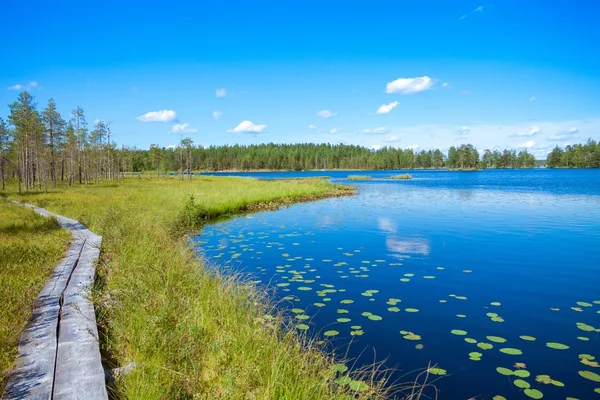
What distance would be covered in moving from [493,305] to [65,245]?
12.2 meters

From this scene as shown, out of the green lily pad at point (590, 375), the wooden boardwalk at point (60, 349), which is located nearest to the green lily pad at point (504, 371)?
the green lily pad at point (590, 375)

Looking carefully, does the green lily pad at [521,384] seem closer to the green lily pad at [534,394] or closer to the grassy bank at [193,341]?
the green lily pad at [534,394]

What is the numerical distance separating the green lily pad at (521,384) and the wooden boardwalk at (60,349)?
5.74 meters

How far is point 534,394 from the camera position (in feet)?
17.2

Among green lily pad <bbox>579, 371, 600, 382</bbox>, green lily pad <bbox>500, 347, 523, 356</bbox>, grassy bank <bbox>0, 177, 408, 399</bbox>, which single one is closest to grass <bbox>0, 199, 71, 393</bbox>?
grassy bank <bbox>0, 177, 408, 399</bbox>

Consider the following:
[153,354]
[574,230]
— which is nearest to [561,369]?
[153,354]

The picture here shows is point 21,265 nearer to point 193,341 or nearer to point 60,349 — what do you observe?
point 60,349

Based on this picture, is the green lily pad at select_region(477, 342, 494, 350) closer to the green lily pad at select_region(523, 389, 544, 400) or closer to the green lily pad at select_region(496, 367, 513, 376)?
the green lily pad at select_region(496, 367, 513, 376)

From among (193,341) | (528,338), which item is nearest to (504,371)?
(528,338)

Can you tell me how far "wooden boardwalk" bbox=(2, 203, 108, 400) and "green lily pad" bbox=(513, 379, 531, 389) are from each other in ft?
18.8

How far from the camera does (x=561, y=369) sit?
5.93 m

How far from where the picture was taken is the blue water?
622cm

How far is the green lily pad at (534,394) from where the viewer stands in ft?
17.0

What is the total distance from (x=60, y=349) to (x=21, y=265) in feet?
16.4
